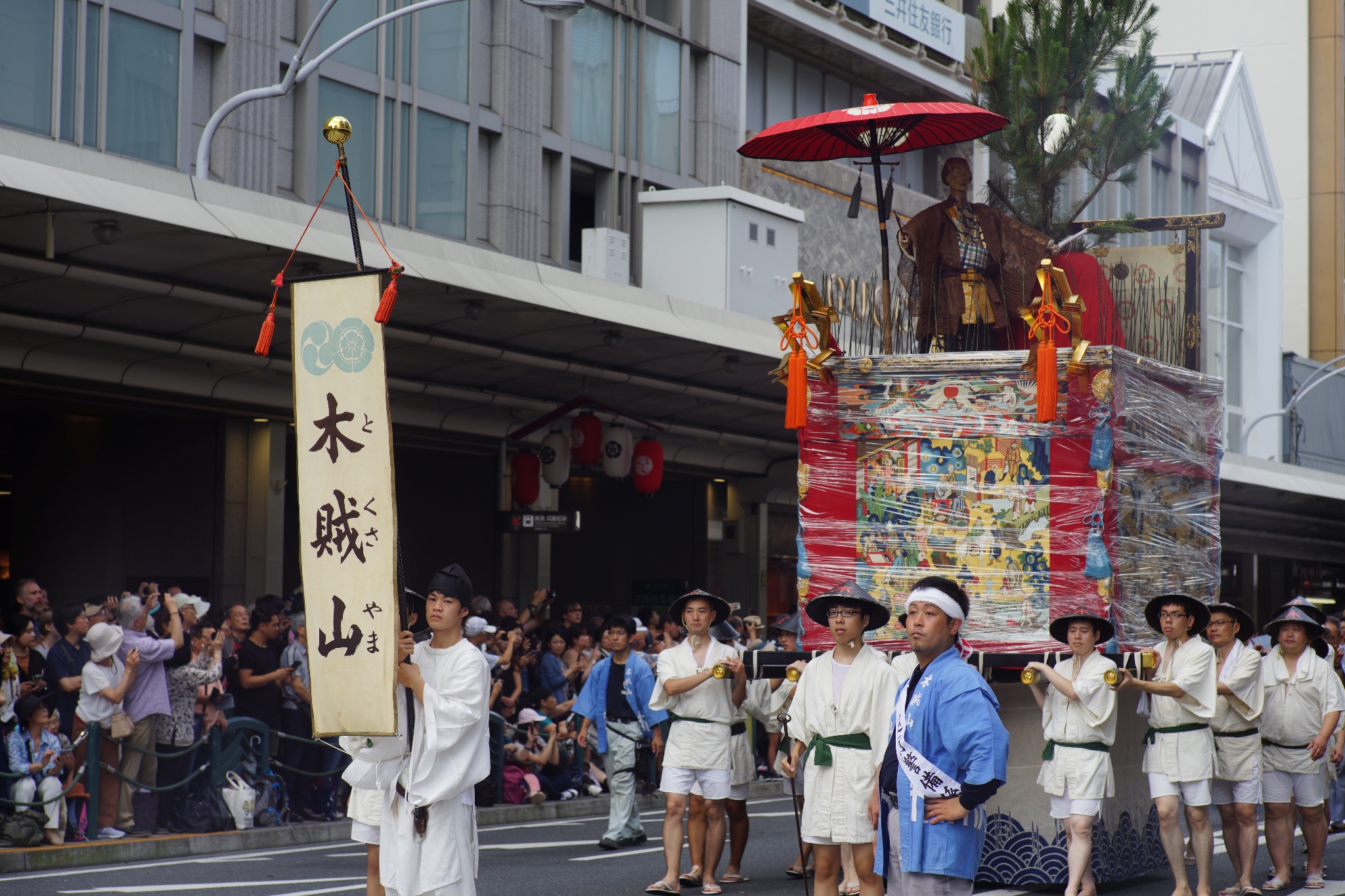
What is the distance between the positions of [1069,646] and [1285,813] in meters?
2.98

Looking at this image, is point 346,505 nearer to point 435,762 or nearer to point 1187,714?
point 435,762

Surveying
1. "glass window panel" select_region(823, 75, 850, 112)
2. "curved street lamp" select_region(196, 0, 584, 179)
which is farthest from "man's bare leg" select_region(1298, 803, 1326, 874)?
"glass window panel" select_region(823, 75, 850, 112)

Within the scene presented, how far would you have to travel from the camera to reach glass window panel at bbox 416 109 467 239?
21766 mm

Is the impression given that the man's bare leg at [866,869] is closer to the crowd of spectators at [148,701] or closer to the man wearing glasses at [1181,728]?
the man wearing glasses at [1181,728]

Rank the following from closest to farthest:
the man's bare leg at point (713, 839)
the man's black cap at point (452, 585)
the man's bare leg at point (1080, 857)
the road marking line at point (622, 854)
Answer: the man's black cap at point (452, 585) < the man's bare leg at point (1080, 857) < the man's bare leg at point (713, 839) < the road marking line at point (622, 854)

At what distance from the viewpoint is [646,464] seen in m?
21.5

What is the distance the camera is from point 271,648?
1343 cm

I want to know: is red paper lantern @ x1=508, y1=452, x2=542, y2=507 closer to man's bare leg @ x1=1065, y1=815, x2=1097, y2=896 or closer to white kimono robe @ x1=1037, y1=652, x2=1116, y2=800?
white kimono robe @ x1=1037, y1=652, x2=1116, y2=800

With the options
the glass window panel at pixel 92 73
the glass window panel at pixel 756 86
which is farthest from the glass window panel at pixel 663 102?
the glass window panel at pixel 92 73

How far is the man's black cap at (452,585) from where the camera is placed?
726cm

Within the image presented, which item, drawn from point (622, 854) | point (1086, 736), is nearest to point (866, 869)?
point (1086, 736)

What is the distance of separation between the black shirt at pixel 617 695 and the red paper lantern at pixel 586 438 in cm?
778

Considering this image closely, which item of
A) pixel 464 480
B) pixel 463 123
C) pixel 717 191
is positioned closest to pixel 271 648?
pixel 464 480

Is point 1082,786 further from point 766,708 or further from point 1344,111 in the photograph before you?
point 1344,111
